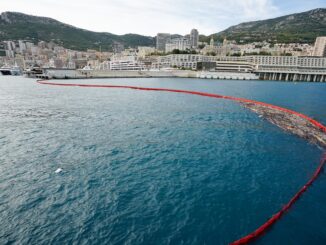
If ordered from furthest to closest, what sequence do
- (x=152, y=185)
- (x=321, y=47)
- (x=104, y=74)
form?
1. (x=321, y=47)
2. (x=104, y=74)
3. (x=152, y=185)

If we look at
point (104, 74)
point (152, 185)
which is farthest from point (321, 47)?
point (152, 185)

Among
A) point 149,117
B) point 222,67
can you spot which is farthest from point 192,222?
point 222,67

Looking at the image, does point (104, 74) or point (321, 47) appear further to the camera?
point (321, 47)

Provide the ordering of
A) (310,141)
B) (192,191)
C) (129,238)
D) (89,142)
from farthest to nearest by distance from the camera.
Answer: (310,141) < (89,142) < (192,191) < (129,238)

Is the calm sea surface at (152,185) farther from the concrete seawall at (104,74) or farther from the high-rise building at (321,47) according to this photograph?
the high-rise building at (321,47)

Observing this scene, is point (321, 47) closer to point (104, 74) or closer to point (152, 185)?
point (104, 74)

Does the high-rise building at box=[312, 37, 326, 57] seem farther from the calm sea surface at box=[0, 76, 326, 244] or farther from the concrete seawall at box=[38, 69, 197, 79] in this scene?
the calm sea surface at box=[0, 76, 326, 244]

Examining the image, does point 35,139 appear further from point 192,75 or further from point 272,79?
point 272,79

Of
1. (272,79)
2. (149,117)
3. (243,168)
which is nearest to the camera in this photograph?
(243,168)

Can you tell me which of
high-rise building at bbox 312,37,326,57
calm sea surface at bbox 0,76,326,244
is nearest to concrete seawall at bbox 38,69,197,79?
calm sea surface at bbox 0,76,326,244
